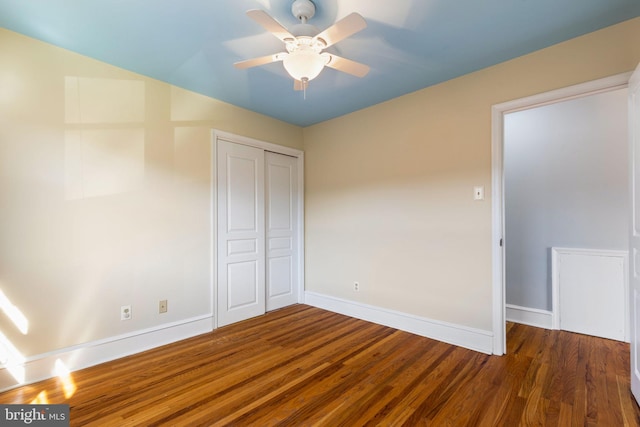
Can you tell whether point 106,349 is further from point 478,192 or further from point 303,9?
point 478,192

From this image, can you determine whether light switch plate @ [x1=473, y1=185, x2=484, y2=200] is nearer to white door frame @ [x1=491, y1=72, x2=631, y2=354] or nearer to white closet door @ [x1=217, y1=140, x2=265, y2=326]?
white door frame @ [x1=491, y1=72, x2=631, y2=354]

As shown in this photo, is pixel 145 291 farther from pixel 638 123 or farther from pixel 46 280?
pixel 638 123

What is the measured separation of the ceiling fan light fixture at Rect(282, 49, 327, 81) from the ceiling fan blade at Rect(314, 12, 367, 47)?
0.31 feet

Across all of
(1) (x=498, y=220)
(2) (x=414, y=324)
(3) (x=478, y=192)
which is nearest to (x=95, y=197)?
(2) (x=414, y=324)

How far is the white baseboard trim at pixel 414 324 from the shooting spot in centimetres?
255

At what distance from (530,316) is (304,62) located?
3.45 metres

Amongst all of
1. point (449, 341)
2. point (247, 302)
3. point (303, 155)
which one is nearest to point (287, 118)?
point (303, 155)

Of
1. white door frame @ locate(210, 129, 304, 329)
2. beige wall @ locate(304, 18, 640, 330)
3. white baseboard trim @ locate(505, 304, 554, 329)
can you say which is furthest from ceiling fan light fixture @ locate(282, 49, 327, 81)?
white baseboard trim @ locate(505, 304, 554, 329)

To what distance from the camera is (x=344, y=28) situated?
152cm

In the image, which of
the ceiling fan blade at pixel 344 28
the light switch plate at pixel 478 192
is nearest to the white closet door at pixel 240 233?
the ceiling fan blade at pixel 344 28

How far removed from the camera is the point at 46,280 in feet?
7.10

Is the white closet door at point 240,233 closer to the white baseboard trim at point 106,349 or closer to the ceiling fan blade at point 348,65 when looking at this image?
the white baseboard trim at point 106,349

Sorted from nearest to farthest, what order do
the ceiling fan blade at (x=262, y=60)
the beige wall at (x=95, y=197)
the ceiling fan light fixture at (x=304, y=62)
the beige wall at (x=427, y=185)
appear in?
1. the ceiling fan light fixture at (x=304, y=62)
2. the ceiling fan blade at (x=262, y=60)
3. the beige wall at (x=95, y=197)
4. the beige wall at (x=427, y=185)

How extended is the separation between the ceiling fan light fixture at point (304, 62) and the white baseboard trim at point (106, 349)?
101 inches
